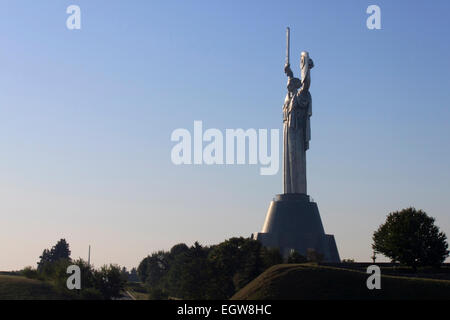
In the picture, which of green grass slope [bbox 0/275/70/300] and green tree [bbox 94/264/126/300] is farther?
green tree [bbox 94/264/126/300]

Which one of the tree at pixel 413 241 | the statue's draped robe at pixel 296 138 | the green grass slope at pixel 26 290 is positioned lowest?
the green grass slope at pixel 26 290

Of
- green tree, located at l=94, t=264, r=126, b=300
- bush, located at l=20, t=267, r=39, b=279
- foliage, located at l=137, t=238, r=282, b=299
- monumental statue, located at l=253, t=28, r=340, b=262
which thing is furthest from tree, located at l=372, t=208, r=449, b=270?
bush, located at l=20, t=267, r=39, b=279

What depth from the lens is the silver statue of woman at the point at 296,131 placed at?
350ft

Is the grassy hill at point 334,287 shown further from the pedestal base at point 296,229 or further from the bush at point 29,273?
the pedestal base at point 296,229

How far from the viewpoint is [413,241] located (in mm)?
77438

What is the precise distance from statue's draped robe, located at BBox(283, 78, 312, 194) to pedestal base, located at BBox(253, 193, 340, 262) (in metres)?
2.36

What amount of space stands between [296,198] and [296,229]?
5687 mm

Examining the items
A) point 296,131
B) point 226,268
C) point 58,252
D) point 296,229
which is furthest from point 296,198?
point 58,252

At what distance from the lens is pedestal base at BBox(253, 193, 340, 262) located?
10119 cm

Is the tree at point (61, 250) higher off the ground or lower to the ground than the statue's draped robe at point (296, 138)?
lower

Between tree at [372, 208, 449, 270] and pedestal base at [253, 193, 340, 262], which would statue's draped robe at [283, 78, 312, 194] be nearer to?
pedestal base at [253, 193, 340, 262]

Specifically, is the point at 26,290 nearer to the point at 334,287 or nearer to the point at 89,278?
the point at 89,278

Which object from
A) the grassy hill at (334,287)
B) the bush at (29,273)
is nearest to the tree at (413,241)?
the grassy hill at (334,287)

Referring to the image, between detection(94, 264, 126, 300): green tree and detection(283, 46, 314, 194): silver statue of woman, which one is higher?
detection(283, 46, 314, 194): silver statue of woman
